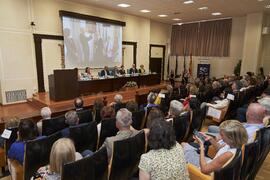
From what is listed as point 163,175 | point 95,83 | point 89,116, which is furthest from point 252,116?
point 95,83

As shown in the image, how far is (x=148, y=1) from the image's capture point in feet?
23.3

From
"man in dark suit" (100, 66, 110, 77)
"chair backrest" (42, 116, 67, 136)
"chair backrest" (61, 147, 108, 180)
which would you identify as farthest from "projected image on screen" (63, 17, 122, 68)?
"chair backrest" (61, 147, 108, 180)

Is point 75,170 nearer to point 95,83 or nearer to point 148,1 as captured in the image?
point 95,83

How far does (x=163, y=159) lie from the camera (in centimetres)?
135

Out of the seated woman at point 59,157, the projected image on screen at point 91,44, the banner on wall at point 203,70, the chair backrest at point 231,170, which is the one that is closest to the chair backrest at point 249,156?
the chair backrest at point 231,170

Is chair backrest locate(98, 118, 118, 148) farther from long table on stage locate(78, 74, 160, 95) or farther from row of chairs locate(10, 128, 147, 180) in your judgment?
long table on stage locate(78, 74, 160, 95)

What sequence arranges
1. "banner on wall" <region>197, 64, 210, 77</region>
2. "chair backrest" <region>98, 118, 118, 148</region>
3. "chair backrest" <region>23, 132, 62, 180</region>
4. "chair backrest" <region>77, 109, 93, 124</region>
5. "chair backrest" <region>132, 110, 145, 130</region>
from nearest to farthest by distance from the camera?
1. "chair backrest" <region>23, 132, 62, 180</region>
2. "chair backrest" <region>98, 118, 118, 148</region>
3. "chair backrest" <region>132, 110, 145, 130</region>
4. "chair backrest" <region>77, 109, 93, 124</region>
5. "banner on wall" <region>197, 64, 210, 77</region>

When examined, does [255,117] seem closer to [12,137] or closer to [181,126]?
[181,126]

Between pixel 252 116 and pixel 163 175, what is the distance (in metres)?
1.68

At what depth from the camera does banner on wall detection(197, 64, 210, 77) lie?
439 inches

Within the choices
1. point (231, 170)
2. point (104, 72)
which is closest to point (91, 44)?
point (104, 72)

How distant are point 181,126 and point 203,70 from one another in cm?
948

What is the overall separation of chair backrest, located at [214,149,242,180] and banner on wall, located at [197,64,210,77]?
10.3m

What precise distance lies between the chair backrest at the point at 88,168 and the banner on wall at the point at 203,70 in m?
10.5
